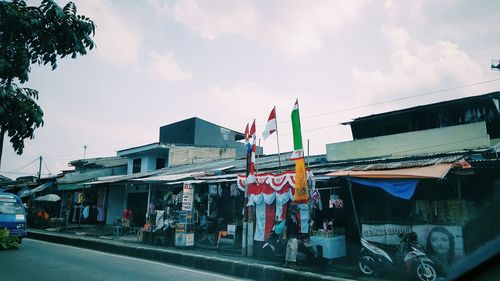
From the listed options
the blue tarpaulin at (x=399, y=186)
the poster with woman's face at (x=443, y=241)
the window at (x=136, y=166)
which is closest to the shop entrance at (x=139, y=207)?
the window at (x=136, y=166)

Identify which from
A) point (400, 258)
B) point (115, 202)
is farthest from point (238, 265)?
point (115, 202)

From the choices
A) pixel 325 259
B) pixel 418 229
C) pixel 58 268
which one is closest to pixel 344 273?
pixel 325 259

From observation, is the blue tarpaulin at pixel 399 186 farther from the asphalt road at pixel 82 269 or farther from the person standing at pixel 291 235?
the asphalt road at pixel 82 269

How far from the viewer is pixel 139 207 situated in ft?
78.8

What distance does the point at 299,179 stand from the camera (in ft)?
34.3

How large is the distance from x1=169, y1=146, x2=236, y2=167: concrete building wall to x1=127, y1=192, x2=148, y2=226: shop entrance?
11.9 ft

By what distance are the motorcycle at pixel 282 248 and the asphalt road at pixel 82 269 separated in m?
2.37

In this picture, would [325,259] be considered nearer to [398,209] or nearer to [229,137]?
[398,209]

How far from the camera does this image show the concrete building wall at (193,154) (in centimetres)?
2683

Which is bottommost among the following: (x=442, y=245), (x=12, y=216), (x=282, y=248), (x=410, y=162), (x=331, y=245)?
(x=282, y=248)

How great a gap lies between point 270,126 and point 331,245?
4697mm

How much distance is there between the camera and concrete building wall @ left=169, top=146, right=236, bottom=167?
1056 inches

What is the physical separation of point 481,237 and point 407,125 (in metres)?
10.1

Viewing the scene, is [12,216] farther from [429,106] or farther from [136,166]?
[429,106]
